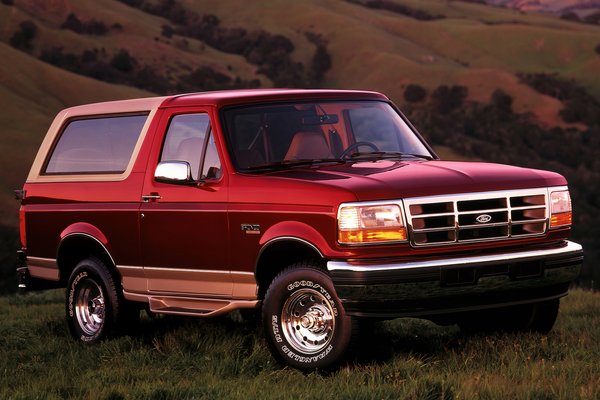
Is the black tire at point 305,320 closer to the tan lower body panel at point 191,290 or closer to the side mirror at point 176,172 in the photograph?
the tan lower body panel at point 191,290

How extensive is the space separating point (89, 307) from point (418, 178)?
3.59 m

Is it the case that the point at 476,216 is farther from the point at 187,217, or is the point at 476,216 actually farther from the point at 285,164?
the point at 187,217

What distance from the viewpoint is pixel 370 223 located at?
730cm

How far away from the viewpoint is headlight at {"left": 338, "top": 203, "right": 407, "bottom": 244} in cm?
730

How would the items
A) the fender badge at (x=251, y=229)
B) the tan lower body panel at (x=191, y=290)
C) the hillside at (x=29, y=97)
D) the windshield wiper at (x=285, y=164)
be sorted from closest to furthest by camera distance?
the fender badge at (x=251, y=229) < the tan lower body panel at (x=191, y=290) < the windshield wiper at (x=285, y=164) < the hillside at (x=29, y=97)

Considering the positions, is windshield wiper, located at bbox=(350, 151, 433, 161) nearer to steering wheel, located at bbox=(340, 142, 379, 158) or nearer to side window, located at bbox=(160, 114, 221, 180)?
A: steering wheel, located at bbox=(340, 142, 379, 158)

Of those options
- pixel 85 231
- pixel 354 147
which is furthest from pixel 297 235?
pixel 85 231

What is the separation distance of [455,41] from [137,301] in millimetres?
153123

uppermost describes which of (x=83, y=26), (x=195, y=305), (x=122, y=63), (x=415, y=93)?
(x=195, y=305)

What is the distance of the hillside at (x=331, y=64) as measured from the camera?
100000 millimetres

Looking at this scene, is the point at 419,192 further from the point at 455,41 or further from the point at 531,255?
the point at 455,41

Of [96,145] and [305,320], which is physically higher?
[96,145]

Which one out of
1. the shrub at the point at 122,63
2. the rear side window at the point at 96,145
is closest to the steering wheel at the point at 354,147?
the rear side window at the point at 96,145

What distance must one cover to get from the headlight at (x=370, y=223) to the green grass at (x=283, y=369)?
714 mm
